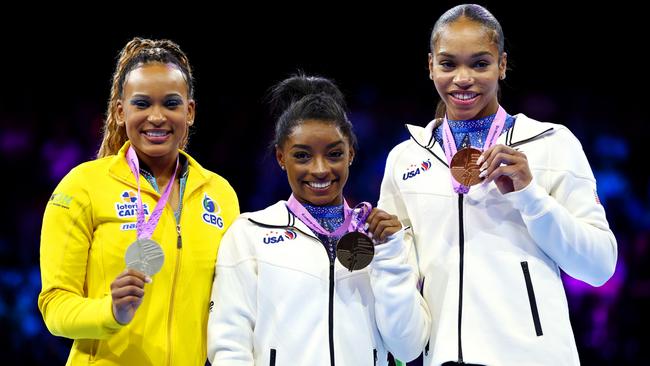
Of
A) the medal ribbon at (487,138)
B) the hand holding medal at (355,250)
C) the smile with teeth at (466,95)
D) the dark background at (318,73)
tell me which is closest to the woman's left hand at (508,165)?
the medal ribbon at (487,138)

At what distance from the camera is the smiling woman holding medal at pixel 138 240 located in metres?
2.37

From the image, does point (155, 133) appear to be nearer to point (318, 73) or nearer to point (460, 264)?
point (460, 264)

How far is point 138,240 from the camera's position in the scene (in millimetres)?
2357

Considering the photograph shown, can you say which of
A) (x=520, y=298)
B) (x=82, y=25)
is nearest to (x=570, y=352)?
(x=520, y=298)

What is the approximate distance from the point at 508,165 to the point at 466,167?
0.14 meters

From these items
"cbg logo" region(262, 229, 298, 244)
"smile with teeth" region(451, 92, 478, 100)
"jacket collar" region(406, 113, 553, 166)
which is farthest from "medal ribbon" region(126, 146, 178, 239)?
"smile with teeth" region(451, 92, 478, 100)

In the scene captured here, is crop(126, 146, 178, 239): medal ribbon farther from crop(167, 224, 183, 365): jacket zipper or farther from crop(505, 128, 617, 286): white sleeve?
crop(505, 128, 617, 286): white sleeve

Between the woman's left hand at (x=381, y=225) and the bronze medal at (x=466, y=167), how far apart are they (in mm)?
230

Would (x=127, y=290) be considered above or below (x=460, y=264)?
below

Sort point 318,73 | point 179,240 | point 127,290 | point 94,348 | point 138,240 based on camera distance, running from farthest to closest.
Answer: point 318,73
point 179,240
point 94,348
point 138,240
point 127,290

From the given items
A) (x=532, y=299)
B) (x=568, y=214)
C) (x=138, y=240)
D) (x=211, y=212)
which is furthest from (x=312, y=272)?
(x=568, y=214)

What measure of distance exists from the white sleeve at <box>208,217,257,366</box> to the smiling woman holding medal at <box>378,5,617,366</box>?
0.51 meters

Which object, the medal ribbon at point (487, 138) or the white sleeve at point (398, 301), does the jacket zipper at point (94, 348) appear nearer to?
the white sleeve at point (398, 301)

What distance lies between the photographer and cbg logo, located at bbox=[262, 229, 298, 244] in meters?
2.60
